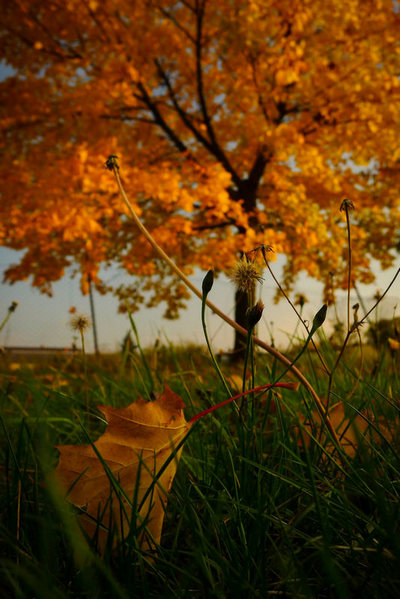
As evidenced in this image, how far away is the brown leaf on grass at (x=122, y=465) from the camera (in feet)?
1.88

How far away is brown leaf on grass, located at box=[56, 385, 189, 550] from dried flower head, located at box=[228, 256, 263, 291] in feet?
0.98

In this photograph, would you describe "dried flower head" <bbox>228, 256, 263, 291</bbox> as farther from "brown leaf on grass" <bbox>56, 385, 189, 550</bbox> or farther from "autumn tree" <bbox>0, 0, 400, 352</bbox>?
"autumn tree" <bbox>0, 0, 400, 352</bbox>

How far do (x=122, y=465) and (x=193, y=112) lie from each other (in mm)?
7589

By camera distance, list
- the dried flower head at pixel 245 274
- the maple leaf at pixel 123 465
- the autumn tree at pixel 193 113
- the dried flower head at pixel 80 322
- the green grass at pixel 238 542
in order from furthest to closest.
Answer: the autumn tree at pixel 193 113
the dried flower head at pixel 80 322
the dried flower head at pixel 245 274
the maple leaf at pixel 123 465
the green grass at pixel 238 542

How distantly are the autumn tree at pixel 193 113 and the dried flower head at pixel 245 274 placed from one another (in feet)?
14.7

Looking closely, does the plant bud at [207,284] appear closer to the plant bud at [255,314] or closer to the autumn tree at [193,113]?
the plant bud at [255,314]

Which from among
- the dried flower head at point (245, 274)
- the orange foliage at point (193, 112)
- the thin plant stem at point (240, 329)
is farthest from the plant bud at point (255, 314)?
the orange foliage at point (193, 112)

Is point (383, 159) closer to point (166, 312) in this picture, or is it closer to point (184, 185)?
point (184, 185)

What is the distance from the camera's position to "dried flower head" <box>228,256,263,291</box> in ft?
2.52

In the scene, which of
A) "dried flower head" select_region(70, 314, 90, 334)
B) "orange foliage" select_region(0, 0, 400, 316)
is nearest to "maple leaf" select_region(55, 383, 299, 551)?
"dried flower head" select_region(70, 314, 90, 334)

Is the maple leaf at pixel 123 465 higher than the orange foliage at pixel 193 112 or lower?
lower

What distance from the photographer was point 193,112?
7.16 meters

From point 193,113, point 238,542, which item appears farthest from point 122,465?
point 193,113

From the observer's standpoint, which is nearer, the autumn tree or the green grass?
the green grass
